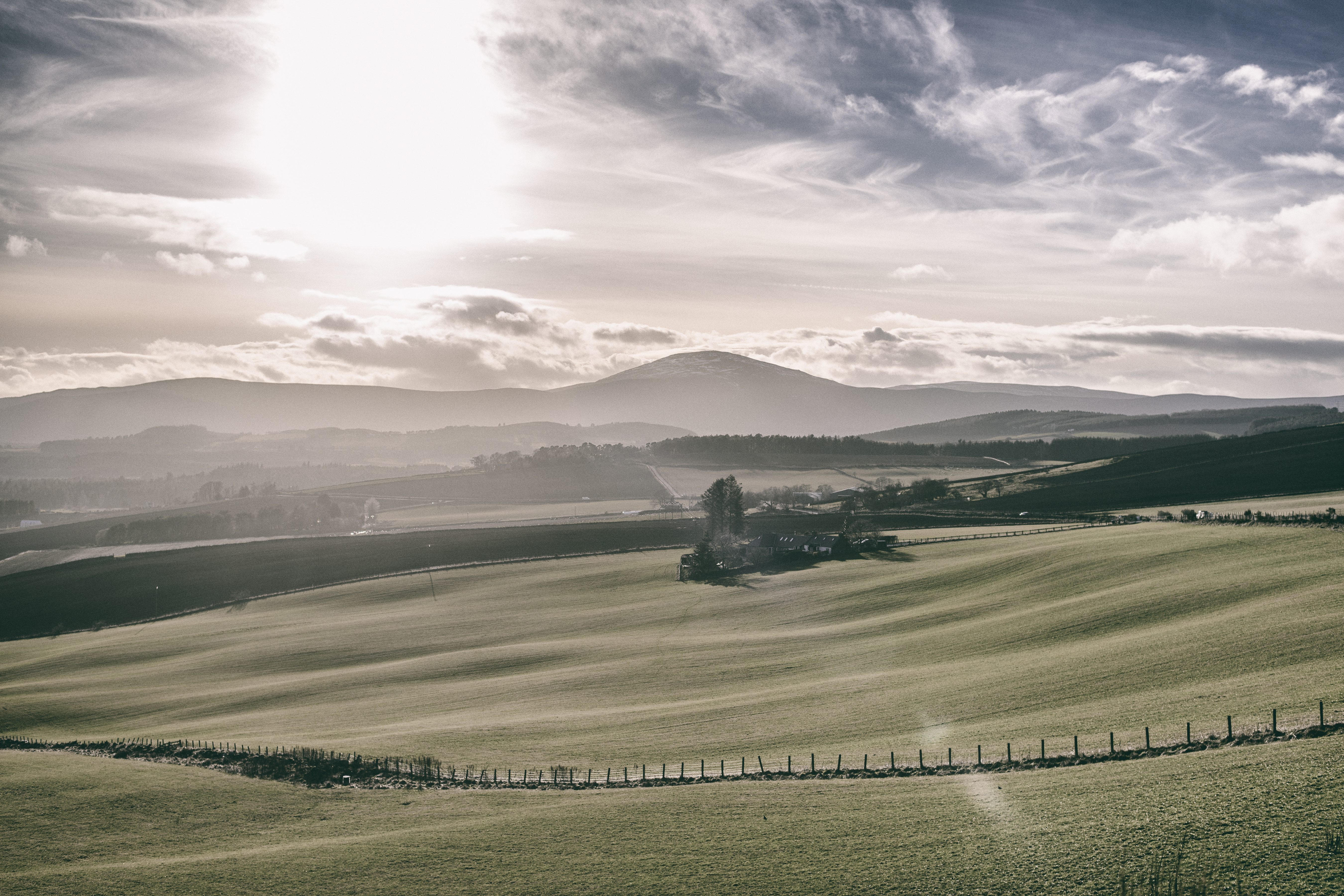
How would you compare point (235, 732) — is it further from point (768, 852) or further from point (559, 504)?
point (559, 504)

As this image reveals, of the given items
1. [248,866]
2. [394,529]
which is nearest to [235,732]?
[248,866]

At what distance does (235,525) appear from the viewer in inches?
6722

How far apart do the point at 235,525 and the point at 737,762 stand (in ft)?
558

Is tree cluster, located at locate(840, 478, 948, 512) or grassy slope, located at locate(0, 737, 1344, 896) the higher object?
tree cluster, located at locate(840, 478, 948, 512)

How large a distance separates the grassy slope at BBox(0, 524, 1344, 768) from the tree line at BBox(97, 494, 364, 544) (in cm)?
7820

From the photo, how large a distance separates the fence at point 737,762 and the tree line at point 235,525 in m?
135

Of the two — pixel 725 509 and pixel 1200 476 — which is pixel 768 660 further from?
pixel 1200 476

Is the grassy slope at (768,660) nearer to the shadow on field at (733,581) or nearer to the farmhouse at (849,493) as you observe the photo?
the shadow on field at (733,581)

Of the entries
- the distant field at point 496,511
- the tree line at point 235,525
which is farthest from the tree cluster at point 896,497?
the tree line at point 235,525

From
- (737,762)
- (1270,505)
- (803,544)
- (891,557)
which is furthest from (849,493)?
(737,762)

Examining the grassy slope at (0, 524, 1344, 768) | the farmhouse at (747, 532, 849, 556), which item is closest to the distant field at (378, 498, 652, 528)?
the farmhouse at (747, 532, 849, 556)

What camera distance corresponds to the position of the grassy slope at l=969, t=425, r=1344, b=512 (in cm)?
11275

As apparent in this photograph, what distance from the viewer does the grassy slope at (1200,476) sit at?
113 m

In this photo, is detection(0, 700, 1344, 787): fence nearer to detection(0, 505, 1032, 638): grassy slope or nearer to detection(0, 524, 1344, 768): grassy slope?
detection(0, 524, 1344, 768): grassy slope
